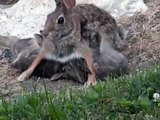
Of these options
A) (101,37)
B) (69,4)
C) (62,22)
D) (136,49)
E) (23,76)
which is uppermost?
(69,4)

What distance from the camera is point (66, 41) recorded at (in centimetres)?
823

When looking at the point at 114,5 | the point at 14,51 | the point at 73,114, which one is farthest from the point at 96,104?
the point at 114,5

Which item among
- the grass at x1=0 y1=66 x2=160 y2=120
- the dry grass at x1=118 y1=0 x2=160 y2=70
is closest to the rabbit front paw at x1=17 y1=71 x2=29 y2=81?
the dry grass at x1=118 y1=0 x2=160 y2=70

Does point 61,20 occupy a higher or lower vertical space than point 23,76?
higher

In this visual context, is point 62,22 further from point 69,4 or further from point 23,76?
point 23,76

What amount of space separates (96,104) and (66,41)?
2.56m

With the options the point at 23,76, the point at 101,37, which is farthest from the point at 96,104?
the point at 101,37

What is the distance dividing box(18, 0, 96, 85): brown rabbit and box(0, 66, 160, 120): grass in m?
1.96

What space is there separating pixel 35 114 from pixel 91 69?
2774mm

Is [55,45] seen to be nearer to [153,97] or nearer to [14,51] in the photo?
[14,51]

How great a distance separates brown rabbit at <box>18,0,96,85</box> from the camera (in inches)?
321

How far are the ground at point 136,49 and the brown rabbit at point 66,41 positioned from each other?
249 mm

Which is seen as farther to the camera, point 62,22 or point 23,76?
point 23,76

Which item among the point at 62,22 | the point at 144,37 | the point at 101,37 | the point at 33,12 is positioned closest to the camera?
the point at 62,22
